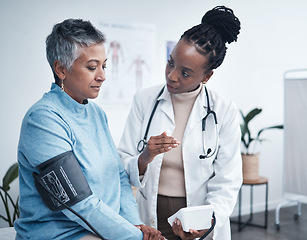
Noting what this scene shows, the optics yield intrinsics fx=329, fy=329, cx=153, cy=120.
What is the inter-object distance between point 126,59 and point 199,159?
71.3 inches

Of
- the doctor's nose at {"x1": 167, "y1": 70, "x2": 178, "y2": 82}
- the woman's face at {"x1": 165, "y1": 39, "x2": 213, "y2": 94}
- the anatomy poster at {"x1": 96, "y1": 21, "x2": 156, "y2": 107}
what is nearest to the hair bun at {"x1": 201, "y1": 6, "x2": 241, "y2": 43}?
the woman's face at {"x1": 165, "y1": 39, "x2": 213, "y2": 94}

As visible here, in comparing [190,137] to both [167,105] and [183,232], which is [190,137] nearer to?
[167,105]

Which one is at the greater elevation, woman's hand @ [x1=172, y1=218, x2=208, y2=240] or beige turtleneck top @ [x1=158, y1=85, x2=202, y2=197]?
beige turtleneck top @ [x1=158, y1=85, x2=202, y2=197]

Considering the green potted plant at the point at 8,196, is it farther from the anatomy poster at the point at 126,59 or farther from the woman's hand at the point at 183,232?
the woman's hand at the point at 183,232

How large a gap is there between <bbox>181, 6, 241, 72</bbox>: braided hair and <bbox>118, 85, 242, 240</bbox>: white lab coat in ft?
0.72

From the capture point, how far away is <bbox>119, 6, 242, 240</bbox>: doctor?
1.31 metres

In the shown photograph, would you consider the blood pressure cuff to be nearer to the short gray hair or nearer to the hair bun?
the short gray hair

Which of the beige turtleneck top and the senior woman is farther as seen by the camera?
the beige turtleneck top

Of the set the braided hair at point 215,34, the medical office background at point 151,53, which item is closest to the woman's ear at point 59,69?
the braided hair at point 215,34

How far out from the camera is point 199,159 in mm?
1364

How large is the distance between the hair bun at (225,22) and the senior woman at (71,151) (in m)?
0.50

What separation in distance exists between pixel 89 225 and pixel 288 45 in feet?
11.9

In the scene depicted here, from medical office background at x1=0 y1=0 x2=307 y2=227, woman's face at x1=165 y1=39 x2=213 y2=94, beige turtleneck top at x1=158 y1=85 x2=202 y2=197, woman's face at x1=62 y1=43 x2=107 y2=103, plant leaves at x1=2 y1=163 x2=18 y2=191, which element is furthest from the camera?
medical office background at x1=0 y1=0 x2=307 y2=227

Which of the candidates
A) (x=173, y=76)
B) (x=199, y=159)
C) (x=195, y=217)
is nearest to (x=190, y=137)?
(x=199, y=159)
